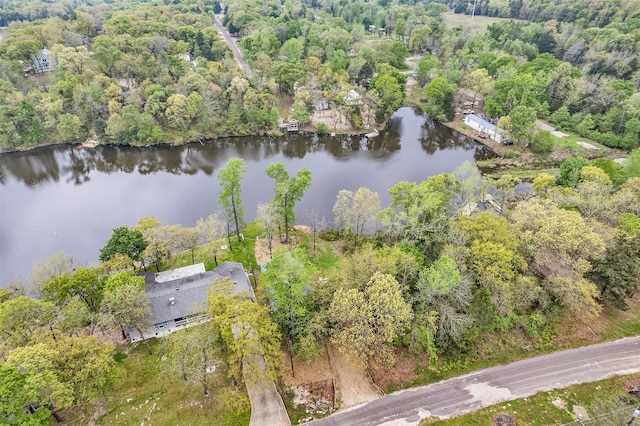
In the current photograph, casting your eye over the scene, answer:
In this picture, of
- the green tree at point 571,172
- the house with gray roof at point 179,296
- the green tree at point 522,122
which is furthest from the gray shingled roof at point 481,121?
the house with gray roof at point 179,296

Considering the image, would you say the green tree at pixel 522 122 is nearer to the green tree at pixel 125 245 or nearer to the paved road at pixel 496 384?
the paved road at pixel 496 384

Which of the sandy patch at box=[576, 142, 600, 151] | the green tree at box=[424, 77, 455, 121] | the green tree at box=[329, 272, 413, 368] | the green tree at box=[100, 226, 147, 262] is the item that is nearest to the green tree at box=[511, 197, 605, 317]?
the green tree at box=[329, 272, 413, 368]

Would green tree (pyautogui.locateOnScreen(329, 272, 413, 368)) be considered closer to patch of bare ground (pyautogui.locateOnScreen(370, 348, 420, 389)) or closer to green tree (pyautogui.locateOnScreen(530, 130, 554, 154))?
patch of bare ground (pyautogui.locateOnScreen(370, 348, 420, 389))

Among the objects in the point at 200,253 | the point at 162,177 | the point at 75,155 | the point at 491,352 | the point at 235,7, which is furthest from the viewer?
the point at 235,7

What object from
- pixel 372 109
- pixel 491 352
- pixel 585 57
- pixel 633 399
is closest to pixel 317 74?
pixel 372 109

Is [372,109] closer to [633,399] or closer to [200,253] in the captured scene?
[200,253]

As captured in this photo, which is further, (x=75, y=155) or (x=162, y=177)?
(x=75, y=155)

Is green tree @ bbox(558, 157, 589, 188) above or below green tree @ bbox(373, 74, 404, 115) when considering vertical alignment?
below
